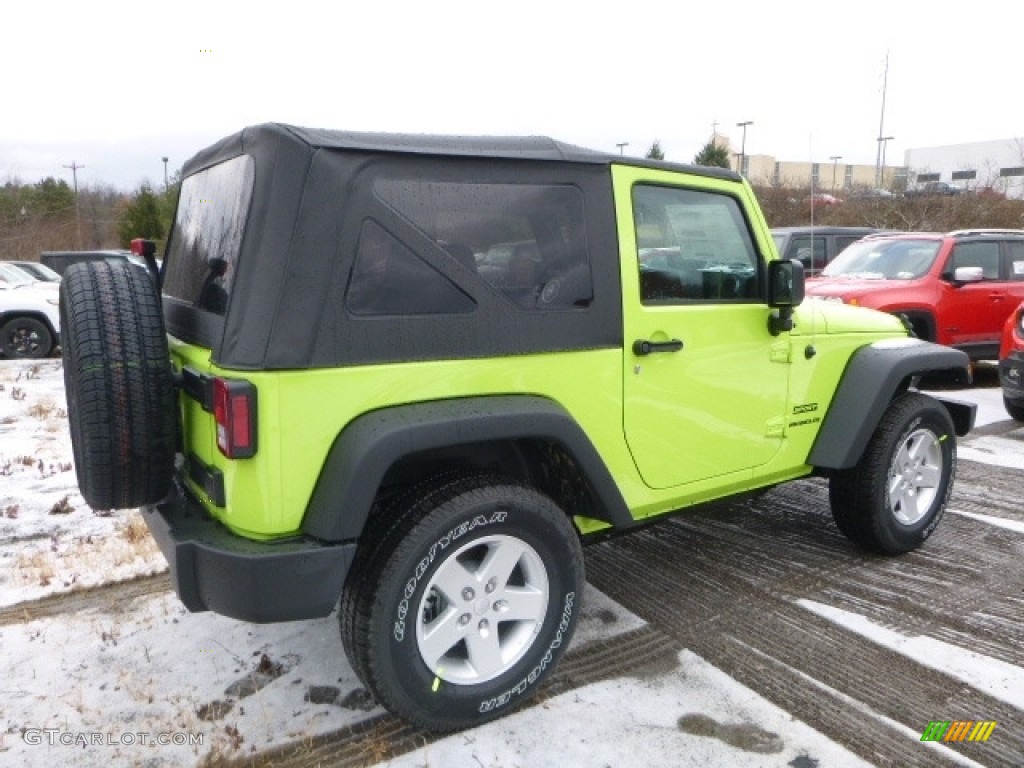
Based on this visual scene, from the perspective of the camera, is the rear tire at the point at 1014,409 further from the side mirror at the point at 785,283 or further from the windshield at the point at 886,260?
the side mirror at the point at 785,283

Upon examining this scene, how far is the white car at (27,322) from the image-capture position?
37.7 ft

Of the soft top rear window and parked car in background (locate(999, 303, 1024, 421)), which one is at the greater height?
the soft top rear window

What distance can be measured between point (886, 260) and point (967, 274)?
37.7 inches

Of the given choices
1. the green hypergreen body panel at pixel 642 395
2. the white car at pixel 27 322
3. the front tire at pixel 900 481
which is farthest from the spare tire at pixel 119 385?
the white car at pixel 27 322

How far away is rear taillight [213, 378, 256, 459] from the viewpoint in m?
2.17

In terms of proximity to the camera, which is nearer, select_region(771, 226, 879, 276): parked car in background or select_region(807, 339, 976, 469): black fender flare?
select_region(807, 339, 976, 469): black fender flare

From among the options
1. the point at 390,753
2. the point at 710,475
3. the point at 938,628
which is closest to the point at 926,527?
the point at 938,628

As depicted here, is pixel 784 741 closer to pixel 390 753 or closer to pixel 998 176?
pixel 390 753

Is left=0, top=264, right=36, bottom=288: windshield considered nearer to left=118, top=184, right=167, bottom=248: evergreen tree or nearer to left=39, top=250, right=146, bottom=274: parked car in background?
left=39, top=250, right=146, bottom=274: parked car in background

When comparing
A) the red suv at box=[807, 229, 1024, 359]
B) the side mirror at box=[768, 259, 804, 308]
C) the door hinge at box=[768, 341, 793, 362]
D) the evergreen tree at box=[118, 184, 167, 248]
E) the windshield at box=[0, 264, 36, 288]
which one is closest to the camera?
the side mirror at box=[768, 259, 804, 308]

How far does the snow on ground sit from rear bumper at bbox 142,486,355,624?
1.86ft

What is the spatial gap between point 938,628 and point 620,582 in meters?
1.36

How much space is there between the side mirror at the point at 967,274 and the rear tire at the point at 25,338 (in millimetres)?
12205

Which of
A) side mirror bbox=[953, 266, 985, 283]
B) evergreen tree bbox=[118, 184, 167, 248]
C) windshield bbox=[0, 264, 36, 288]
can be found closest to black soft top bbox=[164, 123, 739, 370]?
side mirror bbox=[953, 266, 985, 283]
